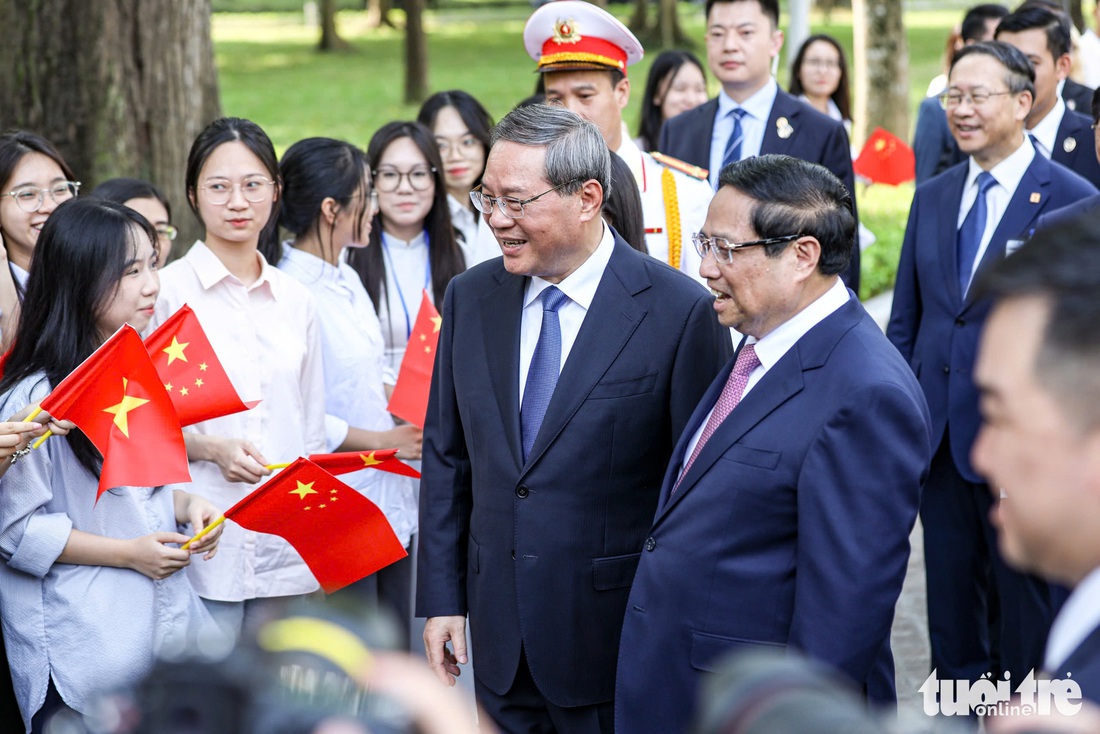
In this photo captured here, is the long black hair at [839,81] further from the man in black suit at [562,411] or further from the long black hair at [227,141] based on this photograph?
the man in black suit at [562,411]

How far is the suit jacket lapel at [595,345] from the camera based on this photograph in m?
3.05

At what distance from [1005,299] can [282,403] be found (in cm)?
284

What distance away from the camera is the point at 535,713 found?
10.5 ft

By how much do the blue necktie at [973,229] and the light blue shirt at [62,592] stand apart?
3.18m

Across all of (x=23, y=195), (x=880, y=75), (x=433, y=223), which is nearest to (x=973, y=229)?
(x=433, y=223)

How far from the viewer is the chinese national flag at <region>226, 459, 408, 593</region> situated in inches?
130

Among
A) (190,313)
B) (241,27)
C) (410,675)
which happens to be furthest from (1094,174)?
(241,27)

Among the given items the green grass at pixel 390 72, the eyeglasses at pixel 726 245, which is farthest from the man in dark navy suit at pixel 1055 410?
the green grass at pixel 390 72

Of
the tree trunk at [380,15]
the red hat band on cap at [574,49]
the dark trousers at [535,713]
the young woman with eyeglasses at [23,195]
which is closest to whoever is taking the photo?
the dark trousers at [535,713]

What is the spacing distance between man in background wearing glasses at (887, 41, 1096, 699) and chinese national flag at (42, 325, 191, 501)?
2918 mm

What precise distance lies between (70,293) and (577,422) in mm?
1447

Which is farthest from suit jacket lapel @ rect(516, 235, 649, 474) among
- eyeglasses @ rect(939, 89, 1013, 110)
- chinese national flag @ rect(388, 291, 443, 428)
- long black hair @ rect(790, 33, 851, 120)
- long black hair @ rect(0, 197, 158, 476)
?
long black hair @ rect(790, 33, 851, 120)

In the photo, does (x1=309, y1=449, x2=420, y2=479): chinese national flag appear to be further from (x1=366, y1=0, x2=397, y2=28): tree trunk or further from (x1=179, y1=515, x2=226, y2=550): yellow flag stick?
(x1=366, y1=0, x2=397, y2=28): tree trunk

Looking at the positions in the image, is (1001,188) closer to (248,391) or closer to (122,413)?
(248,391)
